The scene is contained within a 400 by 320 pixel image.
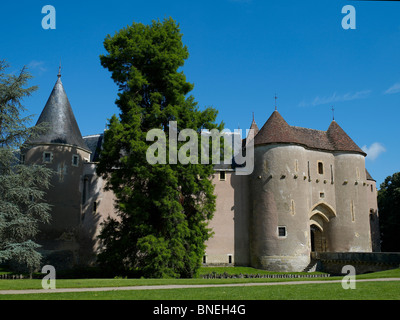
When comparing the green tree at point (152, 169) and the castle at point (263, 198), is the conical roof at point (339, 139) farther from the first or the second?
the green tree at point (152, 169)

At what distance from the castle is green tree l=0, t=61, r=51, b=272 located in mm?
3081

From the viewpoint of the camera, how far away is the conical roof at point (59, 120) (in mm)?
27312

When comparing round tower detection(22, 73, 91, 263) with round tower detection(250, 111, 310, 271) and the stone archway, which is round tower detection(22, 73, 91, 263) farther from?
the stone archway

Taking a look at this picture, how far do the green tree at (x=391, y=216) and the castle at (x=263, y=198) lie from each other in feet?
7.85

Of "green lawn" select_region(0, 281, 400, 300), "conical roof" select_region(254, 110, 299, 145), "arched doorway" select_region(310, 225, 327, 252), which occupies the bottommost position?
"green lawn" select_region(0, 281, 400, 300)

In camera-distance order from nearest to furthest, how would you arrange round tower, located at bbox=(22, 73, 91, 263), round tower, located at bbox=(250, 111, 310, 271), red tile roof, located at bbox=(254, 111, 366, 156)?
1. round tower, located at bbox=(22, 73, 91, 263)
2. round tower, located at bbox=(250, 111, 310, 271)
3. red tile roof, located at bbox=(254, 111, 366, 156)

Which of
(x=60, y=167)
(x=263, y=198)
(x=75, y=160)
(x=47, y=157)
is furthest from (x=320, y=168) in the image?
(x=47, y=157)

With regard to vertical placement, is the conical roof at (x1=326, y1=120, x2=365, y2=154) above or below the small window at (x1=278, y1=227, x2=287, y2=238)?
above

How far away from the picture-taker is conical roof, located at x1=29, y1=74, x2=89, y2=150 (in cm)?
2731

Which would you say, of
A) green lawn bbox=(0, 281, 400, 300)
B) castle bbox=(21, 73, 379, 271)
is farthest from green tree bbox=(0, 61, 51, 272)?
green lawn bbox=(0, 281, 400, 300)

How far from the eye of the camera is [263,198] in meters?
31.8

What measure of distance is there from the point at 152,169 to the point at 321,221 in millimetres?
19762

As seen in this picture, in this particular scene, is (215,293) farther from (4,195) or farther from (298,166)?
(298,166)

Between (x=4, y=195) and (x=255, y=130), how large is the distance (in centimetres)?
2301
